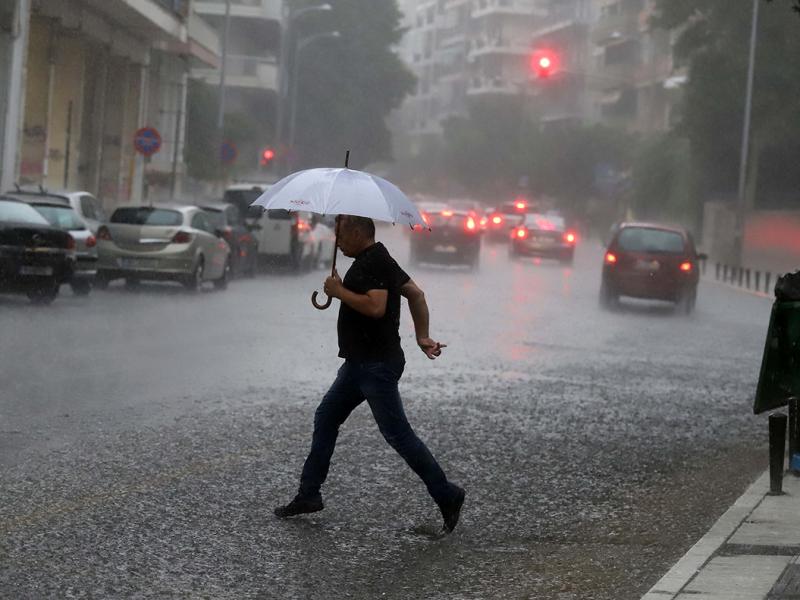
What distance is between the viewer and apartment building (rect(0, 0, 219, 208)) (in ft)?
123

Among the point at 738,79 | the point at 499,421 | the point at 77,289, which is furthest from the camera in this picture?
the point at 738,79

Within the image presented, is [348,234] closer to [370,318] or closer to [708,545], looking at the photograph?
[370,318]

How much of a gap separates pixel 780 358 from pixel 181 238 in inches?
732

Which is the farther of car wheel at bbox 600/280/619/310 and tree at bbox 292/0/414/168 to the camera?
tree at bbox 292/0/414/168

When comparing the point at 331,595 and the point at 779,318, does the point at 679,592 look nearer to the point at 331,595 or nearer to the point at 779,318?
the point at 331,595

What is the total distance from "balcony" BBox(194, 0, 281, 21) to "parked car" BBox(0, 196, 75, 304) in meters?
62.0

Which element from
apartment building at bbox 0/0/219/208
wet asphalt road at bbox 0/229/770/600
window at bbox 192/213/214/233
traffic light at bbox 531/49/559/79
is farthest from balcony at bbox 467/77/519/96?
wet asphalt road at bbox 0/229/770/600

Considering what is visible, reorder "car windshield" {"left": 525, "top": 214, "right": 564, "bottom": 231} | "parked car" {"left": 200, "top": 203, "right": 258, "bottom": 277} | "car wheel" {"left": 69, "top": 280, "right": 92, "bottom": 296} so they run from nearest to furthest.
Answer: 1. "car wheel" {"left": 69, "top": 280, "right": 92, "bottom": 296}
2. "parked car" {"left": 200, "top": 203, "right": 258, "bottom": 277}
3. "car windshield" {"left": 525, "top": 214, "right": 564, "bottom": 231}

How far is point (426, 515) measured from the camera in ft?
29.0

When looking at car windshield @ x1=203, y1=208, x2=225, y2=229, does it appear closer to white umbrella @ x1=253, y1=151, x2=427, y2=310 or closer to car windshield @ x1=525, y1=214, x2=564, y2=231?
car windshield @ x1=525, y1=214, x2=564, y2=231

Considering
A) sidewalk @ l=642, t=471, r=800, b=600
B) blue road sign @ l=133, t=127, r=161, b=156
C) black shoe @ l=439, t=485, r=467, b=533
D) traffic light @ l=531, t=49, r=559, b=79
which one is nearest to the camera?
sidewalk @ l=642, t=471, r=800, b=600

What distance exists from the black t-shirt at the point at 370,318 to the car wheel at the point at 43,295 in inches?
604

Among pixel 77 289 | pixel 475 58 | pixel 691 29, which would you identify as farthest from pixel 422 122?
pixel 77 289

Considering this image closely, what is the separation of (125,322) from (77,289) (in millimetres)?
5093
